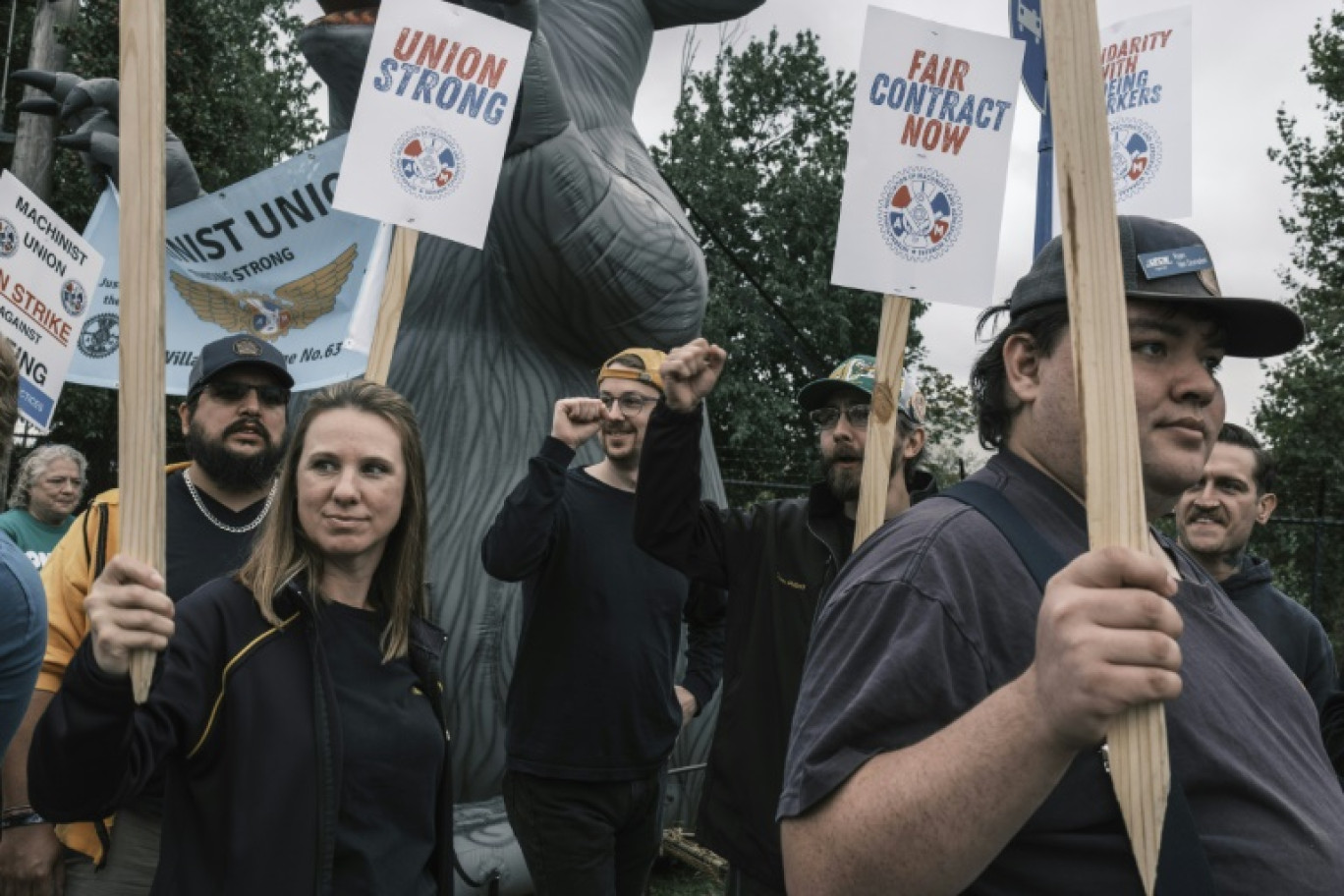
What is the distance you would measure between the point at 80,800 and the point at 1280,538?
12856 mm

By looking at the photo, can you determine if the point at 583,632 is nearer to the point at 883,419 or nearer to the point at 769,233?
the point at 883,419

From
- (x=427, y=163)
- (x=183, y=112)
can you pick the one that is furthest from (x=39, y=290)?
(x=183, y=112)

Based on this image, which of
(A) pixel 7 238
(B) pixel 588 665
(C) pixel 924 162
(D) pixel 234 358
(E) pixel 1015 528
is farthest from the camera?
(A) pixel 7 238

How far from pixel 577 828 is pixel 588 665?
42 cm

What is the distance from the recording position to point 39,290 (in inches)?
189

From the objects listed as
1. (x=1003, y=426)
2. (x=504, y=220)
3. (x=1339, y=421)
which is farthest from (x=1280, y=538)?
(x=1003, y=426)

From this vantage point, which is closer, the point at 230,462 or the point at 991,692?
the point at 991,692

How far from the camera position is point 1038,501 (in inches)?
58.7


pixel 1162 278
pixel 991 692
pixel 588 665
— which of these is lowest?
pixel 588 665

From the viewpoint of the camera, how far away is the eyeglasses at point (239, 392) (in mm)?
2994

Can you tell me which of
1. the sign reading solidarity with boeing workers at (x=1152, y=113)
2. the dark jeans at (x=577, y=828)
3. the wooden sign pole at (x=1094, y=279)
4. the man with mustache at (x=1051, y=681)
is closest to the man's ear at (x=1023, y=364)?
the man with mustache at (x=1051, y=681)

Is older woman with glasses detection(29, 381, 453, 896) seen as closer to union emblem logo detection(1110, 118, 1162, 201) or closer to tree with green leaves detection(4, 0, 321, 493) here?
union emblem logo detection(1110, 118, 1162, 201)

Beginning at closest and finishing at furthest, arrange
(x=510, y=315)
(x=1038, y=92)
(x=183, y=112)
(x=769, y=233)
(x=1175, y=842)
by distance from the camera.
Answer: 1. (x=1175, y=842)
2. (x=1038, y=92)
3. (x=510, y=315)
4. (x=183, y=112)
5. (x=769, y=233)

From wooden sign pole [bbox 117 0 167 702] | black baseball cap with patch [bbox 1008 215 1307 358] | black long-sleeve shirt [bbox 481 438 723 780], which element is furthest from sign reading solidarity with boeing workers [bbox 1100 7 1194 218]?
wooden sign pole [bbox 117 0 167 702]
